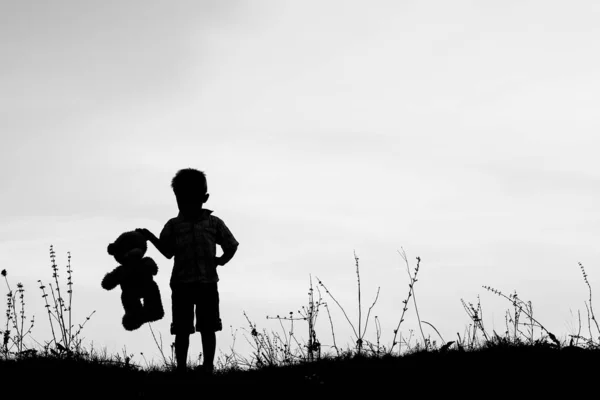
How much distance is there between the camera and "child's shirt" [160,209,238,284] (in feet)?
24.1

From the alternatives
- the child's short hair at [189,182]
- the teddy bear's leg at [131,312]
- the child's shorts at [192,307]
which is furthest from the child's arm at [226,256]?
the teddy bear's leg at [131,312]

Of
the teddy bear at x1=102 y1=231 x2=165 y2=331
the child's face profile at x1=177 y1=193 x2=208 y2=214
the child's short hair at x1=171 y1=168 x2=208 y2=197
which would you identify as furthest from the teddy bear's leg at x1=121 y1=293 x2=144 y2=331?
the child's short hair at x1=171 y1=168 x2=208 y2=197

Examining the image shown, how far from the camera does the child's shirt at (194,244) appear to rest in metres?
7.34

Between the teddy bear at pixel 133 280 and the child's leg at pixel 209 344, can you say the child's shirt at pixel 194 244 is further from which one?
the child's leg at pixel 209 344

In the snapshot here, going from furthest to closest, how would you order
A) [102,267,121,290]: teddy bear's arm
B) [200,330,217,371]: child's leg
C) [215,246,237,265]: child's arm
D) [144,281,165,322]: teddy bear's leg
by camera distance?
[215,246,237,265]: child's arm → [200,330,217,371]: child's leg → [144,281,165,322]: teddy bear's leg → [102,267,121,290]: teddy bear's arm

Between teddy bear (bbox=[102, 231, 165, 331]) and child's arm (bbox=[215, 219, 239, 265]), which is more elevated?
child's arm (bbox=[215, 219, 239, 265])

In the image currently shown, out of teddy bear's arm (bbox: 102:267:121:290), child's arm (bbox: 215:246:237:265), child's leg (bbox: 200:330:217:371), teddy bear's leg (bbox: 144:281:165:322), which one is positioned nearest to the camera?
teddy bear's arm (bbox: 102:267:121:290)

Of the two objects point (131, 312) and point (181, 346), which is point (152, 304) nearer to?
point (131, 312)

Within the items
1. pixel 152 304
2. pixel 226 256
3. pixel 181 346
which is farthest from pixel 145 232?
pixel 181 346

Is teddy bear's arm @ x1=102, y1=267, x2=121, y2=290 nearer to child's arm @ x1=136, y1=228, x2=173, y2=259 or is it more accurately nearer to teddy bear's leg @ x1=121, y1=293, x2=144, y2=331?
teddy bear's leg @ x1=121, y1=293, x2=144, y2=331

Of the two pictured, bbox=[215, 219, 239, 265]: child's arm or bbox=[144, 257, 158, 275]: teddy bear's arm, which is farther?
bbox=[215, 219, 239, 265]: child's arm

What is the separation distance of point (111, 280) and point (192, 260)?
2.88ft

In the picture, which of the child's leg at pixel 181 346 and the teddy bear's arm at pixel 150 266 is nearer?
the teddy bear's arm at pixel 150 266

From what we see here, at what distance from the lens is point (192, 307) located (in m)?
7.36
